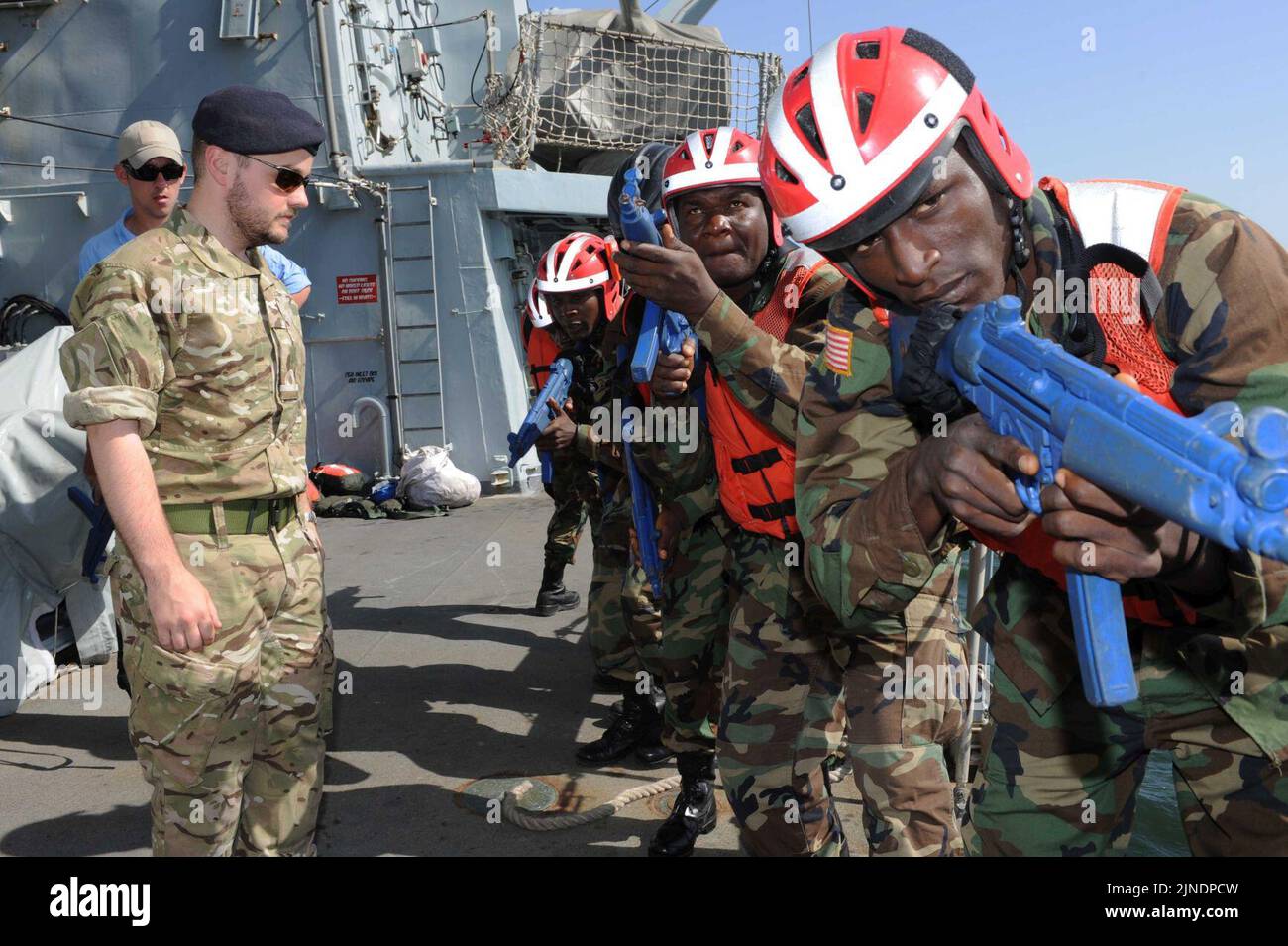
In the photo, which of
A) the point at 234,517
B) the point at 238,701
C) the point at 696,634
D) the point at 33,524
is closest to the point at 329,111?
the point at 33,524

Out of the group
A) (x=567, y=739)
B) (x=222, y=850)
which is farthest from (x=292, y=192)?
(x=567, y=739)

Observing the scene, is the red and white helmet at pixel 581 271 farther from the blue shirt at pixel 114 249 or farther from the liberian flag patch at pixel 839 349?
the liberian flag patch at pixel 839 349

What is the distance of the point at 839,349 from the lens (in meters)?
2.33

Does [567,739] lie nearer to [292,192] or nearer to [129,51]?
[292,192]

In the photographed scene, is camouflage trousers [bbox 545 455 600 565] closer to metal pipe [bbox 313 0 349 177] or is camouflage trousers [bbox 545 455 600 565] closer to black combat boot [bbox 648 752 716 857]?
black combat boot [bbox 648 752 716 857]

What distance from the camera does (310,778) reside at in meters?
3.05

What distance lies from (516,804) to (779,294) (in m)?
2.23

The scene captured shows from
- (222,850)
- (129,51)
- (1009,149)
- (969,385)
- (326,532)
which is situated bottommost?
(326,532)

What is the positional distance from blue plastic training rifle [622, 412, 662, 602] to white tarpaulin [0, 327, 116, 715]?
3.08 metres

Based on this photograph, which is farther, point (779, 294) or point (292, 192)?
point (779, 294)

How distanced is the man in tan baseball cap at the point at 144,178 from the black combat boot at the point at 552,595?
348 cm

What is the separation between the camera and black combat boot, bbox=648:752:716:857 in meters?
3.77

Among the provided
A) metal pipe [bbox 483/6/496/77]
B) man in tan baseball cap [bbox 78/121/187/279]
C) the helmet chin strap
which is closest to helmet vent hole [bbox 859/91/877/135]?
the helmet chin strap

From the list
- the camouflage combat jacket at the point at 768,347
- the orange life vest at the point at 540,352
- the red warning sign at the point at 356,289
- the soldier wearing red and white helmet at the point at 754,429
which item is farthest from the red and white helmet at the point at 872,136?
the red warning sign at the point at 356,289
